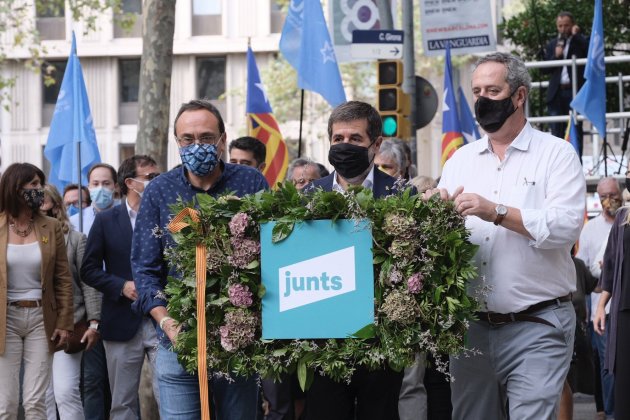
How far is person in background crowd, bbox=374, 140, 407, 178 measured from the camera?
953 centimetres

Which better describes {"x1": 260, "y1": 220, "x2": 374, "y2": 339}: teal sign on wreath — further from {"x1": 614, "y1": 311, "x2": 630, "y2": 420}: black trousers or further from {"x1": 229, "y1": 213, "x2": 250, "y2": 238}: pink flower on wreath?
{"x1": 614, "y1": 311, "x2": 630, "y2": 420}: black trousers

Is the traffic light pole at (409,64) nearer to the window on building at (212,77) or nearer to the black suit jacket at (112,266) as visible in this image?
the black suit jacket at (112,266)

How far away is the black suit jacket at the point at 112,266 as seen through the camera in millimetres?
10039

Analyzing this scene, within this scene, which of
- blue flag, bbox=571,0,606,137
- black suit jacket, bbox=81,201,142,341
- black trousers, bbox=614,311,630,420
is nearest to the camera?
black trousers, bbox=614,311,630,420

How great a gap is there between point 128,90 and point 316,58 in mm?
39697

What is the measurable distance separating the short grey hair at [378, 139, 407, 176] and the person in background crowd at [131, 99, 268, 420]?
3085mm

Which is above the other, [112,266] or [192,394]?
[112,266]

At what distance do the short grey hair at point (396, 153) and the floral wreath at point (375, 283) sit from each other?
374cm

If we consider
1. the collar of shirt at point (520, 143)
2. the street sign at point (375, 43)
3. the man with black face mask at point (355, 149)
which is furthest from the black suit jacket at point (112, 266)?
the street sign at point (375, 43)

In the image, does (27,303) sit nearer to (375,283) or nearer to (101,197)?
(101,197)

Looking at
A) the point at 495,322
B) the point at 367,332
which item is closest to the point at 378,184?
the point at 495,322

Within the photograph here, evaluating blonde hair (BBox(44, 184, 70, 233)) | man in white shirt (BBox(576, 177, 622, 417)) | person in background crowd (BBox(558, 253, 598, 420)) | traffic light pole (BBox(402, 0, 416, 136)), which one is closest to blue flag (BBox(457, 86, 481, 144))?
traffic light pole (BBox(402, 0, 416, 136))

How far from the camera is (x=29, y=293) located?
1002cm

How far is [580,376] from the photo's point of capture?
12758 mm
